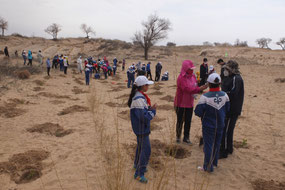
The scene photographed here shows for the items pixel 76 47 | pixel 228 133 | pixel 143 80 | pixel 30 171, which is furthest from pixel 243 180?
pixel 76 47

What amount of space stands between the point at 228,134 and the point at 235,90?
35.2 inches

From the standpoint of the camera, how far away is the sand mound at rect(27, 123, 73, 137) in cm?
524

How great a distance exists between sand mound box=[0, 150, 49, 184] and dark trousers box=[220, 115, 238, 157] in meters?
3.43

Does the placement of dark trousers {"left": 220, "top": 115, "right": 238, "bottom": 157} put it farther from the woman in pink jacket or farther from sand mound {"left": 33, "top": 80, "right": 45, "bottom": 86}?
sand mound {"left": 33, "top": 80, "right": 45, "bottom": 86}

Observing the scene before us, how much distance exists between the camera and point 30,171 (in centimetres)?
328

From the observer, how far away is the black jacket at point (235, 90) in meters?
3.30

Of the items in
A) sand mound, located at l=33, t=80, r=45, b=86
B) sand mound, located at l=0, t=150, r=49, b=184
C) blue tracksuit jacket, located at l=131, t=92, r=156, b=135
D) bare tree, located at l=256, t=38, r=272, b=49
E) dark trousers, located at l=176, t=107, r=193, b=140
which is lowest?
sand mound, located at l=0, t=150, r=49, b=184

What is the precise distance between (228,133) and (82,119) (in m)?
4.68

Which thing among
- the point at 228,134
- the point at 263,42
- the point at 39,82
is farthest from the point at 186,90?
the point at 263,42

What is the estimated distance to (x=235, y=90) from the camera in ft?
10.9

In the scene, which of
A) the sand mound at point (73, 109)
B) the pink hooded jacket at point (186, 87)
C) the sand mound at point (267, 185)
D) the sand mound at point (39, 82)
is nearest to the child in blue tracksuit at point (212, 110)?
the pink hooded jacket at point (186, 87)

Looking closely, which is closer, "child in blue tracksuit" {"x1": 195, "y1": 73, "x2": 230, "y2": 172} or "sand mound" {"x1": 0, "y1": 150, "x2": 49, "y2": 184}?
"child in blue tracksuit" {"x1": 195, "y1": 73, "x2": 230, "y2": 172}

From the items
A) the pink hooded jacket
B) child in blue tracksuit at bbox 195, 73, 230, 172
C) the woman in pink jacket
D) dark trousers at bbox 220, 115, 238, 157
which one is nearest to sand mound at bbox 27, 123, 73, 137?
the woman in pink jacket

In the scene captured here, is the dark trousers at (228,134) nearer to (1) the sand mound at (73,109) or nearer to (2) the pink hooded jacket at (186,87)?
(2) the pink hooded jacket at (186,87)
